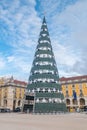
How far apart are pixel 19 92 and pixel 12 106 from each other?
880cm

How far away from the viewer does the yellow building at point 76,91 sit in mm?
74688

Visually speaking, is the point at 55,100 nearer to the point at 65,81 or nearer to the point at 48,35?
the point at 48,35

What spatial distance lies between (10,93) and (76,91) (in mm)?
28302

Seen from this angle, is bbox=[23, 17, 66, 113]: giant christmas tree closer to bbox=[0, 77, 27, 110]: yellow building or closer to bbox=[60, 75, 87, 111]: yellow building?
bbox=[60, 75, 87, 111]: yellow building

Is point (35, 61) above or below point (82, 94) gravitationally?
above

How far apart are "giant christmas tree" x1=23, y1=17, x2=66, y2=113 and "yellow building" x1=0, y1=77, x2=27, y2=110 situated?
33524mm

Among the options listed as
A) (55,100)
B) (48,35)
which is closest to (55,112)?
(55,100)

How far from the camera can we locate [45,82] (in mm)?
44625

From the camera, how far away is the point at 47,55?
47719 mm

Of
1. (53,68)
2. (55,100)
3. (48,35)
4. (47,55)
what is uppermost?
(48,35)
